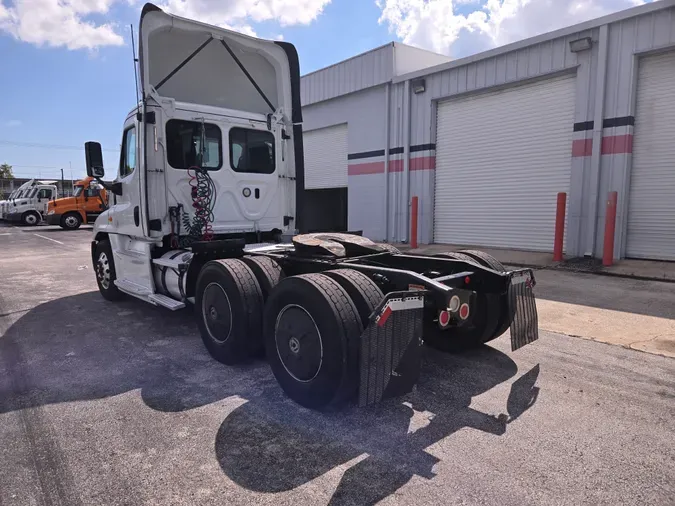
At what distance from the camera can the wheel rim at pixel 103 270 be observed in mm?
7316

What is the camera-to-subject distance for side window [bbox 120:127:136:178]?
20.0 ft

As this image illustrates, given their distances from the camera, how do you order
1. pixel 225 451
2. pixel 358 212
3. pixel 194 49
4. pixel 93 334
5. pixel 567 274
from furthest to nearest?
pixel 358 212, pixel 567 274, pixel 194 49, pixel 93 334, pixel 225 451

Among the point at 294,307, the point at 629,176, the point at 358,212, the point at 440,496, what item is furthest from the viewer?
the point at 358,212

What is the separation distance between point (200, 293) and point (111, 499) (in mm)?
2557

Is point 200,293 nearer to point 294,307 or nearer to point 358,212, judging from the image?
point 294,307

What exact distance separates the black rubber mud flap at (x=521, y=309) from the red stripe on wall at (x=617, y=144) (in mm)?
8167

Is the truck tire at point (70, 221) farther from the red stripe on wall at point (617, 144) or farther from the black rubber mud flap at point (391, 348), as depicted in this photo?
the black rubber mud flap at point (391, 348)

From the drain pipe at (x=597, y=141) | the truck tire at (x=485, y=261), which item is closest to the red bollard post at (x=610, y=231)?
the drain pipe at (x=597, y=141)

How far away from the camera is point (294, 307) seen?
362cm

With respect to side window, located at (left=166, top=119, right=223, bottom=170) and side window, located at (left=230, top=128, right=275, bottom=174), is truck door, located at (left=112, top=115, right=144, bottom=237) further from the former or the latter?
side window, located at (left=230, top=128, right=275, bottom=174)

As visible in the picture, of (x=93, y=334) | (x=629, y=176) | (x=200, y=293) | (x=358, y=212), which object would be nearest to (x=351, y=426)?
(x=200, y=293)

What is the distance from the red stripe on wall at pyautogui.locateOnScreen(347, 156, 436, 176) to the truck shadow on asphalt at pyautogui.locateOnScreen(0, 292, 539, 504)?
10.8m

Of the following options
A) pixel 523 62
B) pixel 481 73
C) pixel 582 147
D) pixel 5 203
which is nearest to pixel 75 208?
pixel 5 203

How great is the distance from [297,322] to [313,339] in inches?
9.1
